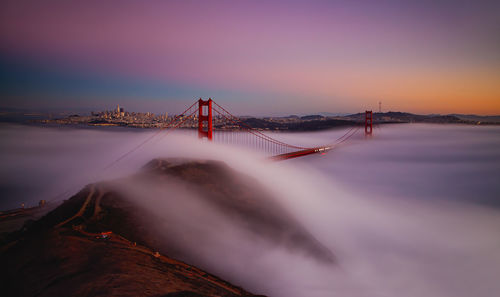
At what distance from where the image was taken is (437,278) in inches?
787

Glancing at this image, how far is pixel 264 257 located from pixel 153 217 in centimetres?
688

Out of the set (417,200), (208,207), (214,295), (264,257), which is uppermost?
(214,295)

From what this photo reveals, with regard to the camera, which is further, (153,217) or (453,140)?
(453,140)

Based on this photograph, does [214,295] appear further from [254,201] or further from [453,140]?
[453,140]

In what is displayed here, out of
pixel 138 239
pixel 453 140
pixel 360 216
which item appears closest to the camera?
pixel 138 239

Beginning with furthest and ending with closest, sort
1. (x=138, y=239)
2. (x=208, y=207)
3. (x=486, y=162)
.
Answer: (x=486, y=162) → (x=208, y=207) → (x=138, y=239)

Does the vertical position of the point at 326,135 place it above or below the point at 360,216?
above

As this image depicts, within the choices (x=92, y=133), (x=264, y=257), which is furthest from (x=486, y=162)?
(x=92, y=133)

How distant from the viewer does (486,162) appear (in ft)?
228

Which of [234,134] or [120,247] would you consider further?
[234,134]

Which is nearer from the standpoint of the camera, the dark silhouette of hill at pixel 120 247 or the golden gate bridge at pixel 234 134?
the dark silhouette of hill at pixel 120 247

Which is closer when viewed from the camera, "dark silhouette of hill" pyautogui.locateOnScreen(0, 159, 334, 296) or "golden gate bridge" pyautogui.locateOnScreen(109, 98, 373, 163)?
"dark silhouette of hill" pyautogui.locateOnScreen(0, 159, 334, 296)

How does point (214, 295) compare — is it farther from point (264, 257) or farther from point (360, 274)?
point (360, 274)

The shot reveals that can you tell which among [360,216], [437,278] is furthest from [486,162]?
[437,278]
